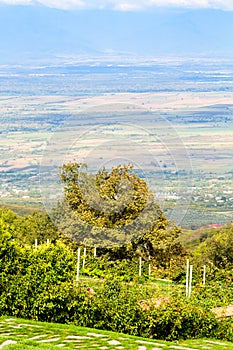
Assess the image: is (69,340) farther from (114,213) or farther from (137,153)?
(137,153)

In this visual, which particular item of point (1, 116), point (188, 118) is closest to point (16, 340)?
point (188, 118)

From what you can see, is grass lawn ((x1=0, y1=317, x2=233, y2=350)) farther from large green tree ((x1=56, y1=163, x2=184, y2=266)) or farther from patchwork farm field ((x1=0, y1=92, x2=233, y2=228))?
patchwork farm field ((x1=0, y1=92, x2=233, y2=228))

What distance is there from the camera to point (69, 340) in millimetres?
9328

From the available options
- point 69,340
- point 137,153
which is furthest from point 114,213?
point 69,340

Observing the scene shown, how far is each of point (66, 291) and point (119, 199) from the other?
671cm

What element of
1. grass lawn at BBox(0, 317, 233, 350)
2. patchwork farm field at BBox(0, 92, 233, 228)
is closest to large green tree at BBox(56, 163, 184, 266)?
patchwork farm field at BBox(0, 92, 233, 228)

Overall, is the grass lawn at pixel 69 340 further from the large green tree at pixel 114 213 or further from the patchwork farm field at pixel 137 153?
the patchwork farm field at pixel 137 153

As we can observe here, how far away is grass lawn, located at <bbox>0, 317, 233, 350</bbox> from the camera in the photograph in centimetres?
887

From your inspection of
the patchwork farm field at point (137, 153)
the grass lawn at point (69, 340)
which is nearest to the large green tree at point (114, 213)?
the patchwork farm field at point (137, 153)

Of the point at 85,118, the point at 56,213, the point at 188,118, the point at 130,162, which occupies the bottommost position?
the point at 56,213

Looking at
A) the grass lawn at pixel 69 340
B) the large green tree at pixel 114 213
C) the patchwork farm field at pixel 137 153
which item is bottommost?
the grass lawn at pixel 69 340

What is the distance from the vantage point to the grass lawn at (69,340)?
349 inches

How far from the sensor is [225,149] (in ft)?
219

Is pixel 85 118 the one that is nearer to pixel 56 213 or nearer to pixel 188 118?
pixel 56 213
